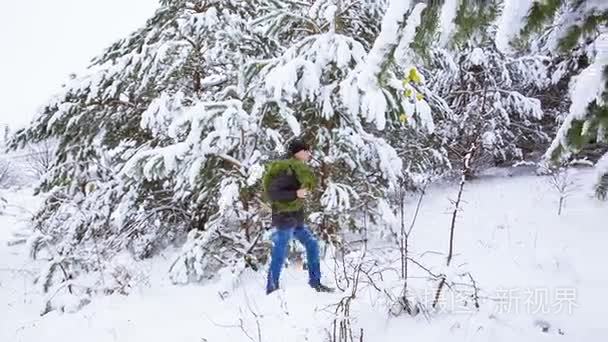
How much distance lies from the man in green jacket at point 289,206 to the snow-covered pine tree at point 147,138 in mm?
822

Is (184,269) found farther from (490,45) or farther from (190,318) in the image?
(490,45)

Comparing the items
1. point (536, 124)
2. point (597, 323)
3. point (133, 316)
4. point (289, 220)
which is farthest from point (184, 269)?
point (536, 124)

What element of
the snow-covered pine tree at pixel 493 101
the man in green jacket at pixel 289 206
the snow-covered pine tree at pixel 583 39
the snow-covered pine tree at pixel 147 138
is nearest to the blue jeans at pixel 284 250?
the man in green jacket at pixel 289 206

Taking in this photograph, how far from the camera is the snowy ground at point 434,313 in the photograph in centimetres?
350

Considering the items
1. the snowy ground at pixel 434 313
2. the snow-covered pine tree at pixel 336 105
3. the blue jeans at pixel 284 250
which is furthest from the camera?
the snow-covered pine tree at pixel 336 105

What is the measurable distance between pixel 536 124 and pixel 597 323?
26.8 ft

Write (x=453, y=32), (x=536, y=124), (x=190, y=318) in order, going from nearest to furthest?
(x=453, y=32)
(x=190, y=318)
(x=536, y=124)

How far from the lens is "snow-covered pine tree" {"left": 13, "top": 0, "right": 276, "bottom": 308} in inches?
214

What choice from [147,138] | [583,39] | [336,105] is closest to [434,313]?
[583,39]

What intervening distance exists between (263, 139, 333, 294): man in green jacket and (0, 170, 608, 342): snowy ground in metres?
0.24

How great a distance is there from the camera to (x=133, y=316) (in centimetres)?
485

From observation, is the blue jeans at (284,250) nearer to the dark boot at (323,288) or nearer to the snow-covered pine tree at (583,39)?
the dark boot at (323,288)

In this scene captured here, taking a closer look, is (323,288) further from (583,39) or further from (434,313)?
(583,39)

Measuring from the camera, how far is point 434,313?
3.71 m
